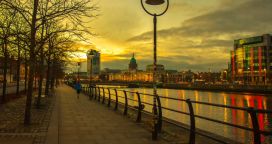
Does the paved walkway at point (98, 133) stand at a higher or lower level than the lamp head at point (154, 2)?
lower

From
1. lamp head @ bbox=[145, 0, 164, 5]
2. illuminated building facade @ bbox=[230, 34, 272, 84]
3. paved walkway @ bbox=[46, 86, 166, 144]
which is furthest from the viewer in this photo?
illuminated building facade @ bbox=[230, 34, 272, 84]

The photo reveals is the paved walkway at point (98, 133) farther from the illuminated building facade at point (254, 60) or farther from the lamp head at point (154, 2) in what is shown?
the illuminated building facade at point (254, 60)

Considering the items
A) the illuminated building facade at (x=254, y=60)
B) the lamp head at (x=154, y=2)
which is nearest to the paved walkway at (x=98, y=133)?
the lamp head at (x=154, y=2)

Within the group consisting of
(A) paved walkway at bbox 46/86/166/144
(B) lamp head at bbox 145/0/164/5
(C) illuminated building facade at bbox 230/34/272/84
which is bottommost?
(A) paved walkway at bbox 46/86/166/144

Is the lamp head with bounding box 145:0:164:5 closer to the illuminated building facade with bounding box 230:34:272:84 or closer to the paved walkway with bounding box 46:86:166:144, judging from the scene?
the paved walkway with bounding box 46:86:166:144

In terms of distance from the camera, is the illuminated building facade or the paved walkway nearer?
the paved walkway

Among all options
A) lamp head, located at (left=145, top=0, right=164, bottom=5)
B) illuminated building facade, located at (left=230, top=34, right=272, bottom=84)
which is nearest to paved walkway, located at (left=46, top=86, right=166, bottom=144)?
lamp head, located at (left=145, top=0, right=164, bottom=5)

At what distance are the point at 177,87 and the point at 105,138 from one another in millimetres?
138744

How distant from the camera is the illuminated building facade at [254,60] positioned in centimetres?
15262

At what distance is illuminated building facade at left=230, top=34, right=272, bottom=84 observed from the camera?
153m

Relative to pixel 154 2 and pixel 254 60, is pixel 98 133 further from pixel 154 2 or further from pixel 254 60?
pixel 254 60

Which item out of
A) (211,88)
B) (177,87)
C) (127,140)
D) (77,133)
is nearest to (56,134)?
(77,133)

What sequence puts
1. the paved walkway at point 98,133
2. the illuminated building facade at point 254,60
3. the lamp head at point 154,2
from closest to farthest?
the lamp head at point 154,2
the paved walkway at point 98,133
the illuminated building facade at point 254,60

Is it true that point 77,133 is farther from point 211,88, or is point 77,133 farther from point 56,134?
point 211,88
